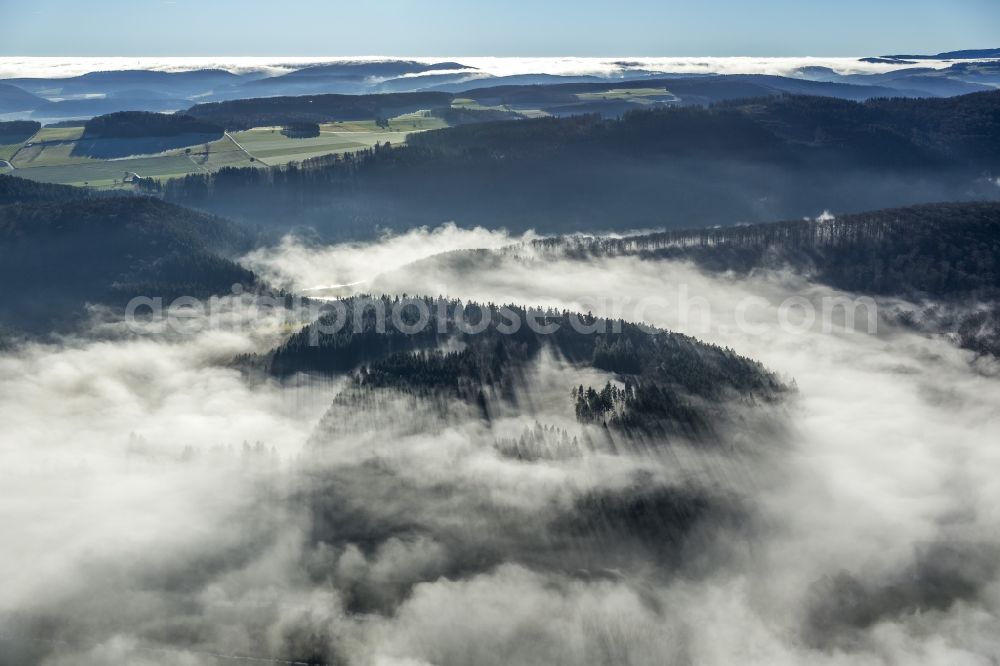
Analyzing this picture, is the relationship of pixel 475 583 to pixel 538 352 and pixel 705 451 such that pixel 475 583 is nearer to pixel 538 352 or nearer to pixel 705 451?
pixel 705 451

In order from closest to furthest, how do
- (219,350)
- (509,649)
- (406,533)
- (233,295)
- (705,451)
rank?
(509,649), (406,533), (705,451), (219,350), (233,295)

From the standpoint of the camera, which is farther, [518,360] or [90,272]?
[90,272]

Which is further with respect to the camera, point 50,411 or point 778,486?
point 50,411

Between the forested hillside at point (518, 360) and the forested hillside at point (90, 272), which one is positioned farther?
the forested hillside at point (90, 272)

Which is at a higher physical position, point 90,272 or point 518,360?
point 90,272

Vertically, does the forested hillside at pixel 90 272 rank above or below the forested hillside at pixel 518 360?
above

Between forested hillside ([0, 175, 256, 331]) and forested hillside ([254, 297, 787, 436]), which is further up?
forested hillside ([0, 175, 256, 331])

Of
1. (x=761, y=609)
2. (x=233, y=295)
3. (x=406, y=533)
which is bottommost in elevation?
(x=761, y=609)

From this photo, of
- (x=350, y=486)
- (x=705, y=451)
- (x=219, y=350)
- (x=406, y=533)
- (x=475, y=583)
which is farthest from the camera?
(x=219, y=350)

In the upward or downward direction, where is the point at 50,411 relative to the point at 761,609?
upward

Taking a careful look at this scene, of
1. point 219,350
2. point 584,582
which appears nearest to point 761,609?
point 584,582

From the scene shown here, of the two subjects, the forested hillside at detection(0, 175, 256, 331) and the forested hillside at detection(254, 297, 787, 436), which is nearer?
the forested hillside at detection(254, 297, 787, 436)
